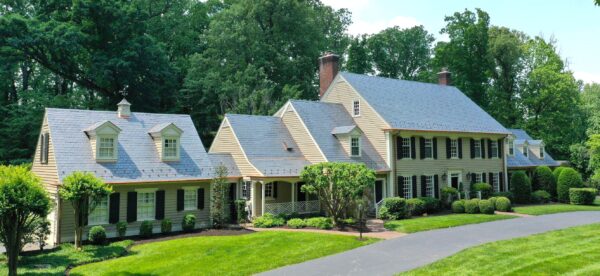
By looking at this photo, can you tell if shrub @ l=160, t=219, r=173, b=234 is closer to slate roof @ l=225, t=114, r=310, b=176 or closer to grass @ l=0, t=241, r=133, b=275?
grass @ l=0, t=241, r=133, b=275

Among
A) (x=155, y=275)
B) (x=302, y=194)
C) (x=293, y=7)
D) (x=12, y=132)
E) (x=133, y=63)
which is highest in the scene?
(x=293, y=7)

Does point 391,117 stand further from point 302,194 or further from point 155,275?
point 155,275

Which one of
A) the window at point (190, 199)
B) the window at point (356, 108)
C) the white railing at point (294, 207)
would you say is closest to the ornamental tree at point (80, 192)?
the window at point (190, 199)

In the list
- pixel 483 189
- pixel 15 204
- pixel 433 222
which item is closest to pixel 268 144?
pixel 433 222

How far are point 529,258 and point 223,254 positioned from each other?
10.3 metres

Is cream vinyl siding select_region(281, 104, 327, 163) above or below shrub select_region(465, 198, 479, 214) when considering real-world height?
above

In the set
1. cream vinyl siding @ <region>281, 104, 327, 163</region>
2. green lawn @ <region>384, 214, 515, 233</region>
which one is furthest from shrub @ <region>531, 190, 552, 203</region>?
cream vinyl siding @ <region>281, 104, 327, 163</region>

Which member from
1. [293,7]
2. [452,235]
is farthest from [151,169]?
[293,7]

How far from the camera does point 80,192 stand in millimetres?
17547

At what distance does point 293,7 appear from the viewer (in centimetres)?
4444

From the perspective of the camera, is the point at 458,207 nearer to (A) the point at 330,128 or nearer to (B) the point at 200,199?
(A) the point at 330,128

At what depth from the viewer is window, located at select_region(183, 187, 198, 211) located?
73.9 ft

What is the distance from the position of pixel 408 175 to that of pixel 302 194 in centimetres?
728

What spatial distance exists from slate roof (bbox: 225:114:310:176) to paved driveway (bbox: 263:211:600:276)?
28.5ft
